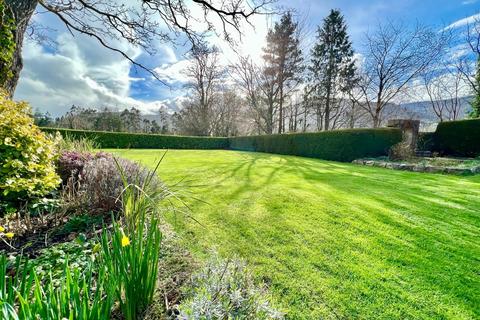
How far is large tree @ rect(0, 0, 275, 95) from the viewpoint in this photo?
16.8ft

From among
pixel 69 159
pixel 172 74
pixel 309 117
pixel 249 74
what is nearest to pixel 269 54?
pixel 249 74

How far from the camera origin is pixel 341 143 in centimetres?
1053

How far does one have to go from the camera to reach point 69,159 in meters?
4.04

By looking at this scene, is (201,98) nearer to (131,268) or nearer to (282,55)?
(282,55)

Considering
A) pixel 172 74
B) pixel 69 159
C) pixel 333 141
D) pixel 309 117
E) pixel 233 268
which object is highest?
pixel 309 117

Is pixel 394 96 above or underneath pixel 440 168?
above

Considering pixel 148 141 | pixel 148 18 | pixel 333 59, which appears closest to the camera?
pixel 148 18

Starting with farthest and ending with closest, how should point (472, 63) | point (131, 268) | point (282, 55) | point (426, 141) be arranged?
point (282, 55), point (472, 63), point (426, 141), point (131, 268)

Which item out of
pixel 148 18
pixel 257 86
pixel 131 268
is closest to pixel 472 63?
pixel 257 86

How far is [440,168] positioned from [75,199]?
9.03 m

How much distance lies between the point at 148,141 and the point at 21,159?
53.3 ft

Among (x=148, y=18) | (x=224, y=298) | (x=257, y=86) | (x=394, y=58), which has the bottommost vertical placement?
(x=224, y=298)

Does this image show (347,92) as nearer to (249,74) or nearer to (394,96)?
(394,96)

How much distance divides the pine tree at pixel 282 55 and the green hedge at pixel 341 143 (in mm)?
6304
